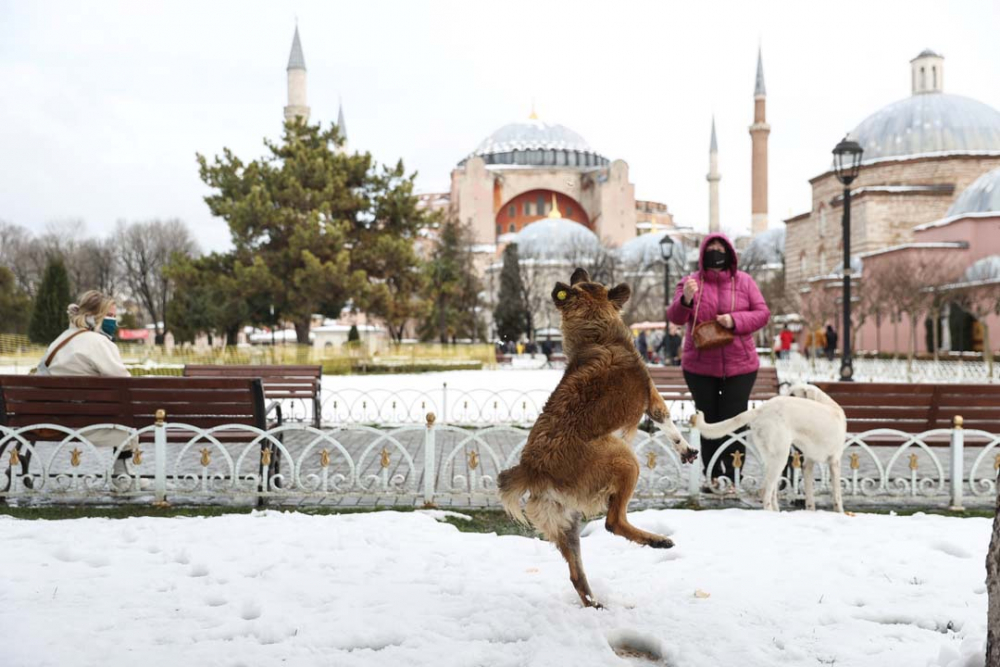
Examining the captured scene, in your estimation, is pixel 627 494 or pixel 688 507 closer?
pixel 627 494

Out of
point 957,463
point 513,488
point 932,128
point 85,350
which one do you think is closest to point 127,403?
point 85,350

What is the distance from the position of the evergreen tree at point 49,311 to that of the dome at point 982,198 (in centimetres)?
3498

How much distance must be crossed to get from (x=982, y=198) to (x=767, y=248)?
2653cm

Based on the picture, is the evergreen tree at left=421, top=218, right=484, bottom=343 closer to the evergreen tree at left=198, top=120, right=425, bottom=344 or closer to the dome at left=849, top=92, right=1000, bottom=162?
the evergreen tree at left=198, top=120, right=425, bottom=344

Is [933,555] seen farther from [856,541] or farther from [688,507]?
[688,507]

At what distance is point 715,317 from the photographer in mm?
→ 4602

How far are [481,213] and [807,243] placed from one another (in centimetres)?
2898

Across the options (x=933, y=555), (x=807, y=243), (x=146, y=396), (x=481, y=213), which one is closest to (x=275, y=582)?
(x=146, y=396)

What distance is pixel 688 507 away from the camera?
495 cm

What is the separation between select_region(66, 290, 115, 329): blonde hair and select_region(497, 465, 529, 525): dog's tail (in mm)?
3734

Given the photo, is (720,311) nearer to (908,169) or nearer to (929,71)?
(908,169)

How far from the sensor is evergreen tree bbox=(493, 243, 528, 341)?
3728 cm

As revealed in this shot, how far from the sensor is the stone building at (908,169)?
3866 centimetres

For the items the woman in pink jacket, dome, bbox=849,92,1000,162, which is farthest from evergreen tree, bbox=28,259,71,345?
dome, bbox=849,92,1000,162
